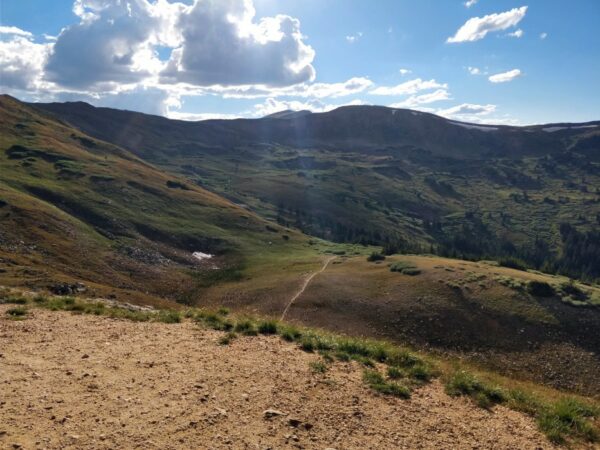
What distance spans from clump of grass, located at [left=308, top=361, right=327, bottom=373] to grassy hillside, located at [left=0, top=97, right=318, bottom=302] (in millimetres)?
29692

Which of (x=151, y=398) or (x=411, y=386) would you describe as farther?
(x=411, y=386)

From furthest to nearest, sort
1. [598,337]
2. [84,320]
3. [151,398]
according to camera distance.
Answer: [598,337]
[84,320]
[151,398]

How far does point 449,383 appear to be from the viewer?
45.0ft

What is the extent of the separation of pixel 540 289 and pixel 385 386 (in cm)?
5058

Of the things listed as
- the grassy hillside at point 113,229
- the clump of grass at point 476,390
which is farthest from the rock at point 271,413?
the grassy hillside at point 113,229

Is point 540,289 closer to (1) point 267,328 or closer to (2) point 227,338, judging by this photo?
(1) point 267,328

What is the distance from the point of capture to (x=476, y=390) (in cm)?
1352

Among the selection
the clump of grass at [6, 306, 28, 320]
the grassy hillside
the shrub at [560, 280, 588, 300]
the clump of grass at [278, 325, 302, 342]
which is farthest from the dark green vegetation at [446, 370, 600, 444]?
the shrub at [560, 280, 588, 300]

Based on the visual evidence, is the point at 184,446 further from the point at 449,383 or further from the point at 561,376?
the point at 561,376

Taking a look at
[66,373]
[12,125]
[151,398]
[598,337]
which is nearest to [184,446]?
[151,398]

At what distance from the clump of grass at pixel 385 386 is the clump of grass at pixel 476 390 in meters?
1.44

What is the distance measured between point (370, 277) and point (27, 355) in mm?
55299

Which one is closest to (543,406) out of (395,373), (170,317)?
(395,373)

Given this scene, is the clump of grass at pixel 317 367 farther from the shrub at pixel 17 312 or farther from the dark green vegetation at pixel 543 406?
the shrub at pixel 17 312
